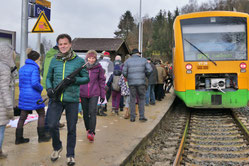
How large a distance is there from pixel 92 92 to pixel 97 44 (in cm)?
2233

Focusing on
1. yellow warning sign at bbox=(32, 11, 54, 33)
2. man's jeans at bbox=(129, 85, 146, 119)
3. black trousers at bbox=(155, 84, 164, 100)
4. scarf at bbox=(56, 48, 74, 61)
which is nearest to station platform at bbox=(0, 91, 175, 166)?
man's jeans at bbox=(129, 85, 146, 119)

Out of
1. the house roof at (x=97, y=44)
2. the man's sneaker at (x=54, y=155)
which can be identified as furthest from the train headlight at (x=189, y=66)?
the house roof at (x=97, y=44)

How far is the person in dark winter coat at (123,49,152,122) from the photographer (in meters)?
7.47

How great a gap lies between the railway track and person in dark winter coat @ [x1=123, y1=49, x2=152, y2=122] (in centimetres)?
141

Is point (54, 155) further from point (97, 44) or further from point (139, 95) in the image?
point (97, 44)

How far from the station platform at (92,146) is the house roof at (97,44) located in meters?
19.1

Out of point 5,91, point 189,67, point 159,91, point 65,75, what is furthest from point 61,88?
point 159,91

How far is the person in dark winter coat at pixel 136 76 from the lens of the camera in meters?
7.47

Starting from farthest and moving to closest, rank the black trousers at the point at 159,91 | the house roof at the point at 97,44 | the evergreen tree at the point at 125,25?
the evergreen tree at the point at 125,25 < the house roof at the point at 97,44 < the black trousers at the point at 159,91

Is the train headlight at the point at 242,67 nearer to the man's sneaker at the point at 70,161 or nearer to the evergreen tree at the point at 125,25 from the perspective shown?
the man's sneaker at the point at 70,161

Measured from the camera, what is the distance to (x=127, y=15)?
281 ft

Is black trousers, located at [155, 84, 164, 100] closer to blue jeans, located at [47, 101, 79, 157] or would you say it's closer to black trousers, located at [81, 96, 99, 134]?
black trousers, located at [81, 96, 99, 134]

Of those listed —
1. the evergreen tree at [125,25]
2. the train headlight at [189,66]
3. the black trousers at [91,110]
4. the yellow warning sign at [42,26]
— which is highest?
the evergreen tree at [125,25]

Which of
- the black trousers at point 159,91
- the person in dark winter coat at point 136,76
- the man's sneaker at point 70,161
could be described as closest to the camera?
the man's sneaker at point 70,161
